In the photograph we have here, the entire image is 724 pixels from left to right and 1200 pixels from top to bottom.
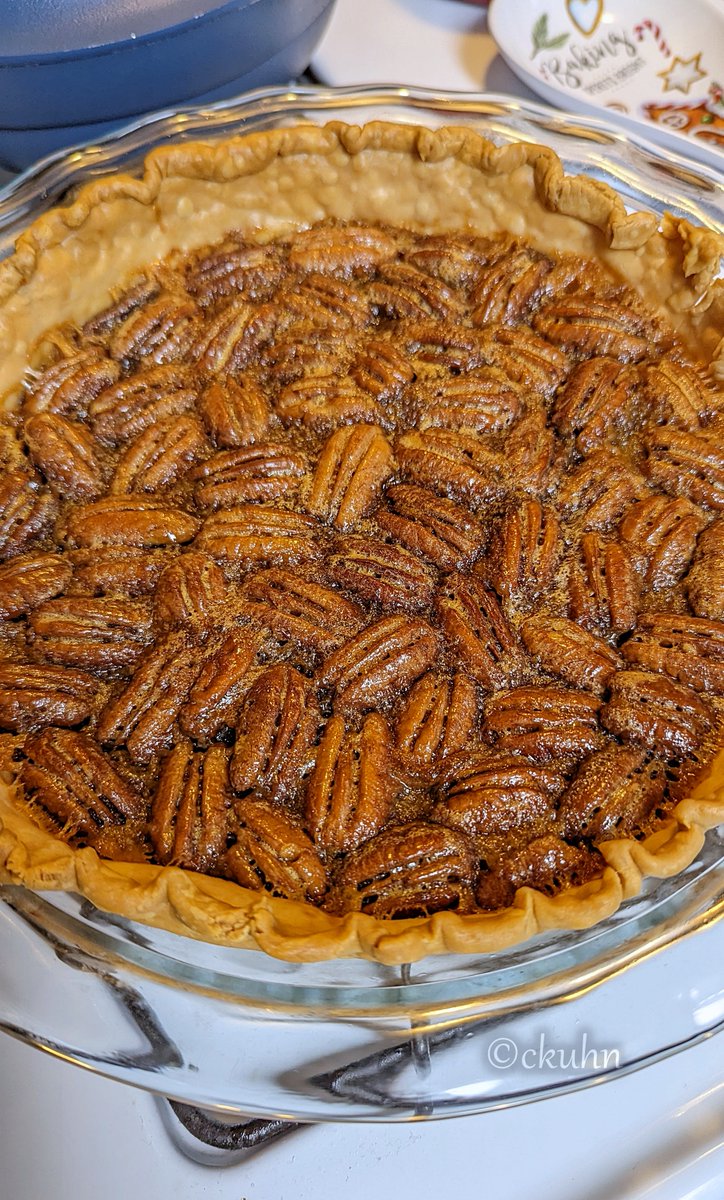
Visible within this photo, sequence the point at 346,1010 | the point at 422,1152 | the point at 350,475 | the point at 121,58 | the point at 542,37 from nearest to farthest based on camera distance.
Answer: the point at 346,1010, the point at 422,1152, the point at 350,475, the point at 121,58, the point at 542,37

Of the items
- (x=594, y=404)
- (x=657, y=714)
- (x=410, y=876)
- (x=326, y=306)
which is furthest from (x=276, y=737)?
(x=326, y=306)

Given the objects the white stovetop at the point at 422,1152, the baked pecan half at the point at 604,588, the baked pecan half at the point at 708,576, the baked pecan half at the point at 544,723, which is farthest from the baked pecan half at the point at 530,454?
the white stovetop at the point at 422,1152

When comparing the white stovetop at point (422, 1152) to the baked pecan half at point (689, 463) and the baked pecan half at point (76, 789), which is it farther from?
the baked pecan half at point (689, 463)

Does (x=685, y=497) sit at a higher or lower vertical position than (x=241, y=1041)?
higher

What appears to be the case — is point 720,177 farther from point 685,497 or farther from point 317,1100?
point 317,1100

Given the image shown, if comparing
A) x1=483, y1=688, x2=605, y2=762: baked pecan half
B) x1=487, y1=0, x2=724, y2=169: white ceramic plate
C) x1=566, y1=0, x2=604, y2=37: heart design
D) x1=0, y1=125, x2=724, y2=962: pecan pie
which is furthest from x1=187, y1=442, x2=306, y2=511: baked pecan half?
x1=566, y1=0, x2=604, y2=37: heart design

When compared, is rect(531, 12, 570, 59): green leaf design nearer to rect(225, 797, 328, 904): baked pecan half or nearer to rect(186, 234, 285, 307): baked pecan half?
rect(186, 234, 285, 307): baked pecan half

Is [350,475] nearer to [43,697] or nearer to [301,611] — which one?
[301,611]

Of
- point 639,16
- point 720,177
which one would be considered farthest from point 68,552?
point 639,16
